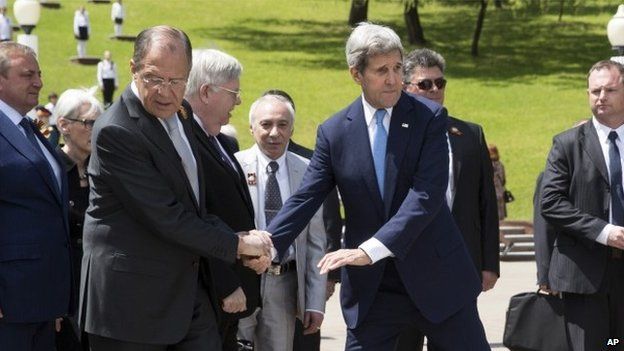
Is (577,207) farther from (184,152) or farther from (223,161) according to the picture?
(184,152)

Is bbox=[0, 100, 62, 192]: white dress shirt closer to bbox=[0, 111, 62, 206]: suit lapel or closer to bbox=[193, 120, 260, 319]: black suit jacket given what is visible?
bbox=[0, 111, 62, 206]: suit lapel

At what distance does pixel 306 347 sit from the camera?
727cm

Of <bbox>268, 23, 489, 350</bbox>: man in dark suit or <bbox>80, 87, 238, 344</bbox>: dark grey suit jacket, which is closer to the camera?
<bbox>80, 87, 238, 344</bbox>: dark grey suit jacket

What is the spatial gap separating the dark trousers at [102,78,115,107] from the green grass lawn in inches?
60.6

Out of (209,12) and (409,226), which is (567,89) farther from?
(409,226)

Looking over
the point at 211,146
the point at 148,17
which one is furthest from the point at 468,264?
the point at 148,17

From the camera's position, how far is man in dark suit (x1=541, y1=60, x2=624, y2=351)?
739 centimetres

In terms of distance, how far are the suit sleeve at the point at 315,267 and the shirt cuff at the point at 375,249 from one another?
1.29 metres

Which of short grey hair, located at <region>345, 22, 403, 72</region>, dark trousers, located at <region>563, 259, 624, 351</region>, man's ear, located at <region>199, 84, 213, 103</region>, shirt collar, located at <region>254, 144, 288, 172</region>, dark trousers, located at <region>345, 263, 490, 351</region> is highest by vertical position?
short grey hair, located at <region>345, 22, 403, 72</region>

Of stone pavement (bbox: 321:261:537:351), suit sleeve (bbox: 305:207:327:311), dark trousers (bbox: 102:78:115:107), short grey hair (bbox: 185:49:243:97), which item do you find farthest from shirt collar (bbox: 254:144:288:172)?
dark trousers (bbox: 102:78:115:107)

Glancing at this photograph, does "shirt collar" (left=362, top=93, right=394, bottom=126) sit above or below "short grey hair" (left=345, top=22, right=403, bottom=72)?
below

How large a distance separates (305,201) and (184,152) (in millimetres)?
820

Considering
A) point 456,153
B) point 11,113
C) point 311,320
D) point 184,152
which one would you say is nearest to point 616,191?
point 456,153

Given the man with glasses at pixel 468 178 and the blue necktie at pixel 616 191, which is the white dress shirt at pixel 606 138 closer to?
the blue necktie at pixel 616 191
